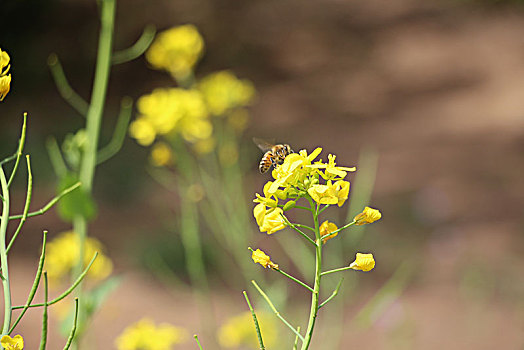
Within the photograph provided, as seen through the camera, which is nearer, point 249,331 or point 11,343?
point 11,343

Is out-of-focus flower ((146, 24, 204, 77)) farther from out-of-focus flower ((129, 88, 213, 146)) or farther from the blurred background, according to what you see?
the blurred background

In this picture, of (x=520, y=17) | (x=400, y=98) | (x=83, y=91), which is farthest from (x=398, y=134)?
(x=83, y=91)

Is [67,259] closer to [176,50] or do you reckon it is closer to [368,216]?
[176,50]

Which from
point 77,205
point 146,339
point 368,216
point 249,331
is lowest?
point 249,331

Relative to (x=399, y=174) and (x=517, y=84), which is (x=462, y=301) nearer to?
(x=399, y=174)

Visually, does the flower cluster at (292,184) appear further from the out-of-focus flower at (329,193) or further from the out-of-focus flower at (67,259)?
the out-of-focus flower at (67,259)

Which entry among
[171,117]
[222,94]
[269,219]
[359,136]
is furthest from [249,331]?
[359,136]
